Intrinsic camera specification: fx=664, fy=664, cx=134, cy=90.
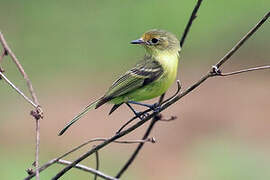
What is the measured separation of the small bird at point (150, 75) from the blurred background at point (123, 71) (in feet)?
15.7

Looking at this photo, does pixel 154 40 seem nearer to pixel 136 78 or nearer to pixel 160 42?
pixel 160 42

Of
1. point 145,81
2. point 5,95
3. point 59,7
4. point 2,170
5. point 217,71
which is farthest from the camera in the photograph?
point 59,7

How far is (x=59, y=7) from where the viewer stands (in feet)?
56.3

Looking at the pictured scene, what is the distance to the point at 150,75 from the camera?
4320 millimetres

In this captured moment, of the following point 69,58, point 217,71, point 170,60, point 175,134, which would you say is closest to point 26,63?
point 69,58

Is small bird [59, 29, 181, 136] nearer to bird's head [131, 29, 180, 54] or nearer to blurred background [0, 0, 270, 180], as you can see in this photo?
bird's head [131, 29, 180, 54]

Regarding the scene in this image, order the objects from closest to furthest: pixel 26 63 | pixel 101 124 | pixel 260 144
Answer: pixel 260 144 → pixel 101 124 → pixel 26 63

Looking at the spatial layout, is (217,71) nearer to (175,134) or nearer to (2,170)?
(2,170)

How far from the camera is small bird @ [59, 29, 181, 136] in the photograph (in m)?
4.16

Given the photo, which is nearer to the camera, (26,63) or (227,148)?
(227,148)

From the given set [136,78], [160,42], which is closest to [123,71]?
[160,42]

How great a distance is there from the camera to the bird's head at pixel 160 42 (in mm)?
4539

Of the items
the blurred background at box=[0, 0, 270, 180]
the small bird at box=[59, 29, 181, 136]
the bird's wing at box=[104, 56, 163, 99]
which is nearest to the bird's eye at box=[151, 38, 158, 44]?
the small bird at box=[59, 29, 181, 136]

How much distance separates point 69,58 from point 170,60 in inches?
410
